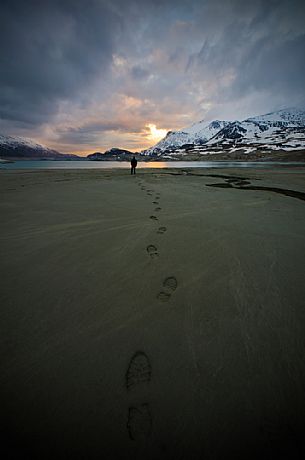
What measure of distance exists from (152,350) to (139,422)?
46 cm

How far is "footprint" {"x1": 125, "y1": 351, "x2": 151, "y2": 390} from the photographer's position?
1.48 meters

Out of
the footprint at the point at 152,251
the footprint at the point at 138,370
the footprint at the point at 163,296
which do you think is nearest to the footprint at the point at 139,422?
the footprint at the point at 138,370

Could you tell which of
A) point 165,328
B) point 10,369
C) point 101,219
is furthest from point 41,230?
point 165,328

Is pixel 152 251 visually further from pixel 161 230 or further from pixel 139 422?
pixel 139 422

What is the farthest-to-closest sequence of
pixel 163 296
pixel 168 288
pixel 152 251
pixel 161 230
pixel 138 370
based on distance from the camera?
pixel 161 230
pixel 152 251
pixel 168 288
pixel 163 296
pixel 138 370

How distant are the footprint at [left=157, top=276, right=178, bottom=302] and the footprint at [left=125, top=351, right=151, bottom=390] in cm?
69

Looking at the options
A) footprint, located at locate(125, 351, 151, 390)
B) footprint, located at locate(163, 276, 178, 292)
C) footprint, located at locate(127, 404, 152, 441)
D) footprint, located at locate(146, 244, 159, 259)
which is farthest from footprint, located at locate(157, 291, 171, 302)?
footprint, located at locate(127, 404, 152, 441)

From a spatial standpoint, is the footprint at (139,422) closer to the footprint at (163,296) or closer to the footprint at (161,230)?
the footprint at (163,296)

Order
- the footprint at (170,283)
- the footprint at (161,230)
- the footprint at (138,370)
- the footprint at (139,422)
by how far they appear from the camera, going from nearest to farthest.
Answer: the footprint at (139,422), the footprint at (138,370), the footprint at (170,283), the footprint at (161,230)

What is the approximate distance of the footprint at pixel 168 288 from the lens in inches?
90.3

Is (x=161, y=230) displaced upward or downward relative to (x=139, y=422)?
upward

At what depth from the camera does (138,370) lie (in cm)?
155

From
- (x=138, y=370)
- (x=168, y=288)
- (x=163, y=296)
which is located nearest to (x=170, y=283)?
(x=168, y=288)

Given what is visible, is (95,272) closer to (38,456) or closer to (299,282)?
(38,456)
